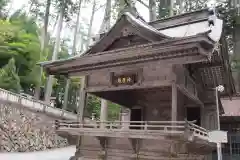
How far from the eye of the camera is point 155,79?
8.80 meters

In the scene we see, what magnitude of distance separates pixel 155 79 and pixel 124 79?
125cm

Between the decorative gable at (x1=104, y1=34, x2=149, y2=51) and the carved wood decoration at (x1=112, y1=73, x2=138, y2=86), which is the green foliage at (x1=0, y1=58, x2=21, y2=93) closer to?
the decorative gable at (x1=104, y1=34, x2=149, y2=51)

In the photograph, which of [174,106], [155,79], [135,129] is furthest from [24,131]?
[174,106]

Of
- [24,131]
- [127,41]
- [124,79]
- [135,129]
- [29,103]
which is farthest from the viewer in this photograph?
[29,103]

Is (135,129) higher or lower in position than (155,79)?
lower

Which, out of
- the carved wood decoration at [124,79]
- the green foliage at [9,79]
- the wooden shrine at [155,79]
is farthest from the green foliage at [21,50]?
the carved wood decoration at [124,79]

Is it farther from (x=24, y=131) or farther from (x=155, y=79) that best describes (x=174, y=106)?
(x=24, y=131)

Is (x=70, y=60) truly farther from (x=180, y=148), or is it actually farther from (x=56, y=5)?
(x=56, y=5)

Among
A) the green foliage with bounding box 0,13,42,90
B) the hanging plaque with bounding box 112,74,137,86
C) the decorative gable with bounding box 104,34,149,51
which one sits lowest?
the hanging plaque with bounding box 112,74,137,86

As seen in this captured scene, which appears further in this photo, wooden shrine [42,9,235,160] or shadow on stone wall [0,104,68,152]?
shadow on stone wall [0,104,68,152]

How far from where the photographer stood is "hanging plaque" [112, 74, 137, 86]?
9242 millimetres

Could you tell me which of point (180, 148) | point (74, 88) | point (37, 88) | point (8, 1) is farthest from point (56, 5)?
point (180, 148)

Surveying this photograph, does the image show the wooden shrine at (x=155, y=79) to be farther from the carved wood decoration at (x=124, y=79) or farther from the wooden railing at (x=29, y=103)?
→ the wooden railing at (x=29, y=103)

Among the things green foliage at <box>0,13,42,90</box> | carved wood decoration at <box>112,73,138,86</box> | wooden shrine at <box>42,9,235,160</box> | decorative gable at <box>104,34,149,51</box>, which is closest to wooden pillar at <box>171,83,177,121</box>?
wooden shrine at <box>42,9,235,160</box>
